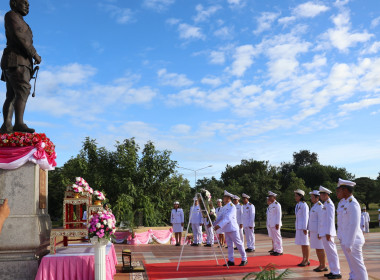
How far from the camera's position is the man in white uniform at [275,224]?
11344 millimetres

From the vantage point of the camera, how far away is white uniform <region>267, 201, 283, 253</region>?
11344 millimetres

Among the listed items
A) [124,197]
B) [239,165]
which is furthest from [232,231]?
[239,165]

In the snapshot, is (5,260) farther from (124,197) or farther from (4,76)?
(124,197)

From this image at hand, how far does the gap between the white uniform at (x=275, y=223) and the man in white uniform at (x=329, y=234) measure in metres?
3.27

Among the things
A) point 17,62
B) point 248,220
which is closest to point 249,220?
point 248,220

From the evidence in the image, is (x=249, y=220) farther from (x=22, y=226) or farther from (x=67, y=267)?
(x=22, y=226)

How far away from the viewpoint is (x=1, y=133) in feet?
24.4

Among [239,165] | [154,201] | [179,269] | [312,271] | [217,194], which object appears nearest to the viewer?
[312,271]

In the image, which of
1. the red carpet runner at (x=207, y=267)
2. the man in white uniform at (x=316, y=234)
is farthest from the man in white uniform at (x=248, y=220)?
the man in white uniform at (x=316, y=234)

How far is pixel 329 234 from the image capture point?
7.80m

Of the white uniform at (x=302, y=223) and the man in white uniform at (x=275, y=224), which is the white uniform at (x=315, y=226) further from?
the man in white uniform at (x=275, y=224)

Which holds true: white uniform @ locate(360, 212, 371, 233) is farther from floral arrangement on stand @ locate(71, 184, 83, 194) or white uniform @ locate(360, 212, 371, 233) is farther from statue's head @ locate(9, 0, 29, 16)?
statue's head @ locate(9, 0, 29, 16)

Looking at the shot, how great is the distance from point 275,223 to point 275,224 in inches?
1.6

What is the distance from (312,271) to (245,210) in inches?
210
